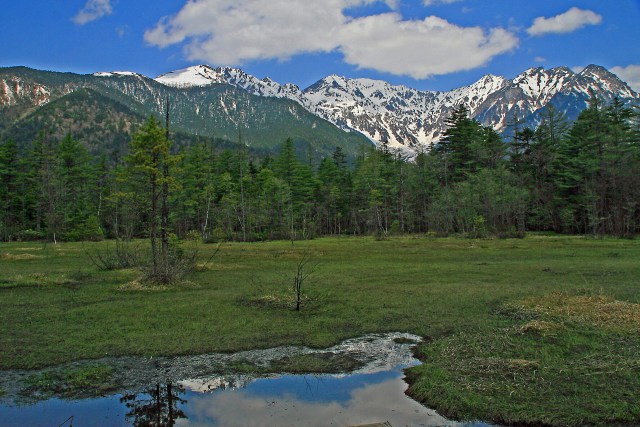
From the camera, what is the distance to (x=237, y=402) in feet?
31.3

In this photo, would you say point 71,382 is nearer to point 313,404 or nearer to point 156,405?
point 156,405

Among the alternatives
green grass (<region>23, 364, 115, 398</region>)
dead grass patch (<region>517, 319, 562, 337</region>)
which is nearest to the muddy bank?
green grass (<region>23, 364, 115, 398</region>)

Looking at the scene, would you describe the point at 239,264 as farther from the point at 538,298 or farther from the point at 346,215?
the point at 346,215

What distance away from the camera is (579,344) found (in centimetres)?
1184

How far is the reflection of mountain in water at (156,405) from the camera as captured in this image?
8633mm

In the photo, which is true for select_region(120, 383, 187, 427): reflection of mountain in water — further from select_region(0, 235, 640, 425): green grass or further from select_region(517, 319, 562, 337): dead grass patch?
select_region(517, 319, 562, 337): dead grass patch

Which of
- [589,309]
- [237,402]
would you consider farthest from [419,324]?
[237,402]

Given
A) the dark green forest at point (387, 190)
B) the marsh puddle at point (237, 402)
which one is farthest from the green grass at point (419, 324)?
the dark green forest at point (387, 190)

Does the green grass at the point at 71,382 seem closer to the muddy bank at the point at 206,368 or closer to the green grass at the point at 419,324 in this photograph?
the muddy bank at the point at 206,368

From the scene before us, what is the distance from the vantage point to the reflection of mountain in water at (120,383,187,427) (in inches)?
340

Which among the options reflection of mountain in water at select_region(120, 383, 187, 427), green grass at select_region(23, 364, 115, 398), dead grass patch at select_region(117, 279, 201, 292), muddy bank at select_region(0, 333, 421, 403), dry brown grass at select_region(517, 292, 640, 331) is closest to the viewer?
reflection of mountain in water at select_region(120, 383, 187, 427)

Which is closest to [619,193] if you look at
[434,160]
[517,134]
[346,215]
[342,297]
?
[517,134]

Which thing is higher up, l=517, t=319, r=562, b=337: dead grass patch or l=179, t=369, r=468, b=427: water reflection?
l=517, t=319, r=562, b=337: dead grass patch

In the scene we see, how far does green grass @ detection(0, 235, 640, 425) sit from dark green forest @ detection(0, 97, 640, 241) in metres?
33.4
